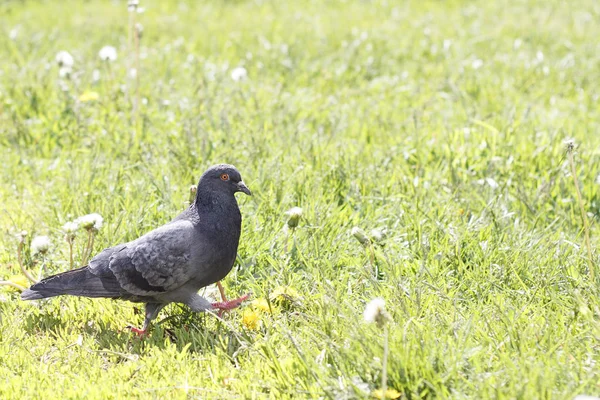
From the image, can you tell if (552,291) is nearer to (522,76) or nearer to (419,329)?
(419,329)

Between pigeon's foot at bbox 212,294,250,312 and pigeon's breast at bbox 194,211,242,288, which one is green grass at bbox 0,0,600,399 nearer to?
pigeon's foot at bbox 212,294,250,312

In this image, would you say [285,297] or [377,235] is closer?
[285,297]

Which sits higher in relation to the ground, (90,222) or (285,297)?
(90,222)

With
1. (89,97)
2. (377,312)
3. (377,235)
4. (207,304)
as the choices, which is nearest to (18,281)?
(207,304)

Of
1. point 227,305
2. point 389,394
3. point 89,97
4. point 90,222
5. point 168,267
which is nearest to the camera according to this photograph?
point 389,394

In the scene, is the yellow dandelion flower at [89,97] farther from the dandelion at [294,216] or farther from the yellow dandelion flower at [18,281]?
the dandelion at [294,216]

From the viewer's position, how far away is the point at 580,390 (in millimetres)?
2652

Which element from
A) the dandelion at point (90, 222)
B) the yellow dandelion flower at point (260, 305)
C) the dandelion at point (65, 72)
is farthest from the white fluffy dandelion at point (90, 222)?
the dandelion at point (65, 72)

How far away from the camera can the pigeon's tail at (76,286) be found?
3514 mm

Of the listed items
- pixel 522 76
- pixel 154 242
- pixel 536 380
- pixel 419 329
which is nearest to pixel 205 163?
pixel 154 242

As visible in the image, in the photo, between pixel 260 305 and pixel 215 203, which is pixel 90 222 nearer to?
pixel 215 203

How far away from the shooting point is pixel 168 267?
3.48 m

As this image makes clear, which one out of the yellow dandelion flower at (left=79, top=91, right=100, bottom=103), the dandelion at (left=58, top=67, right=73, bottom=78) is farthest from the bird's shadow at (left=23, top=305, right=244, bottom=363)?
the dandelion at (left=58, top=67, right=73, bottom=78)

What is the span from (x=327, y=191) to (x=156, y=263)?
1.54m
